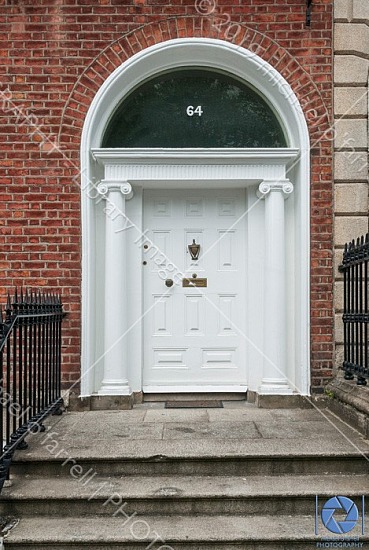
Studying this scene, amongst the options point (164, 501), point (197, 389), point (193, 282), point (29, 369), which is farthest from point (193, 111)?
point (164, 501)

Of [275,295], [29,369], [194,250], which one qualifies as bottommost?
[29,369]

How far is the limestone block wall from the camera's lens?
20.4 feet

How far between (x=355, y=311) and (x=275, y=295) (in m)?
0.81

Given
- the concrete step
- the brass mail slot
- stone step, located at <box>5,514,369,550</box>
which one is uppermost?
the brass mail slot

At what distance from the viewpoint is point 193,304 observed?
21.5 ft

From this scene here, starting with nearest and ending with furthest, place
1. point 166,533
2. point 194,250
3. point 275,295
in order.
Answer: point 166,533
point 275,295
point 194,250

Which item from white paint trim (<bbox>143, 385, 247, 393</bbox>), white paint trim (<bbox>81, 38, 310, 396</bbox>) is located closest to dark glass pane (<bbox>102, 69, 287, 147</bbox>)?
white paint trim (<bbox>81, 38, 310, 396</bbox>)

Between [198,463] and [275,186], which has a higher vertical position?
[275,186]

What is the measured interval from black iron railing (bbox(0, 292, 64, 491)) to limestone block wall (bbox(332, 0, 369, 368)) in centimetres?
288

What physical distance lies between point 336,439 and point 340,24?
424 cm

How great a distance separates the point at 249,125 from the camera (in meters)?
6.54

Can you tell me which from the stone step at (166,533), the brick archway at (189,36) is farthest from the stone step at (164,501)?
the brick archway at (189,36)

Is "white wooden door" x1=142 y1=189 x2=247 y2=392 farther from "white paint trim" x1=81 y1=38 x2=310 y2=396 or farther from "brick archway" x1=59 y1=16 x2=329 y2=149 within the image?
"brick archway" x1=59 y1=16 x2=329 y2=149

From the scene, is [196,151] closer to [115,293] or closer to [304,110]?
[304,110]
